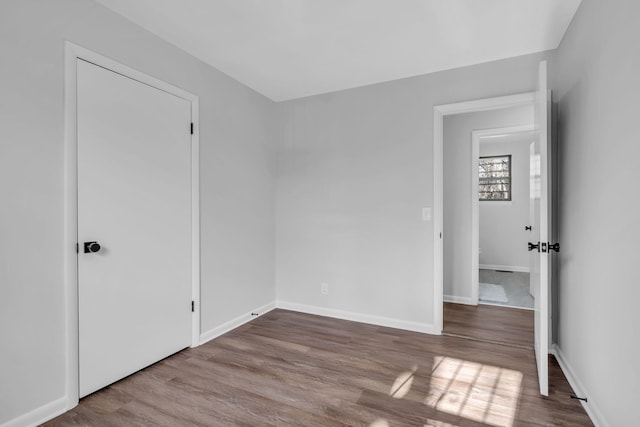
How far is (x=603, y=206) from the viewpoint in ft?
5.46

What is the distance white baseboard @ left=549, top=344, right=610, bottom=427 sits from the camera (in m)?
1.70

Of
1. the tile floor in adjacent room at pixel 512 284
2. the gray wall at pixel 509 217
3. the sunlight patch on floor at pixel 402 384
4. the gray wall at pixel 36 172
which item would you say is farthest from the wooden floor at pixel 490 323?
the gray wall at pixel 36 172

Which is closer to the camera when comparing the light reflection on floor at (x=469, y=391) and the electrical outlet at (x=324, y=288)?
the light reflection on floor at (x=469, y=391)

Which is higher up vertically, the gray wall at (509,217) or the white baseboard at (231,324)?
the gray wall at (509,217)

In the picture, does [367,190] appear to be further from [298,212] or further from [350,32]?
[350,32]

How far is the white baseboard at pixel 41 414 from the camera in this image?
168 centimetres

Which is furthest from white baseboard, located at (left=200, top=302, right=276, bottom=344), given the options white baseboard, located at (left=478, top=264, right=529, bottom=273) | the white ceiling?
white baseboard, located at (left=478, top=264, right=529, bottom=273)

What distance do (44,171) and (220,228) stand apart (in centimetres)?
143

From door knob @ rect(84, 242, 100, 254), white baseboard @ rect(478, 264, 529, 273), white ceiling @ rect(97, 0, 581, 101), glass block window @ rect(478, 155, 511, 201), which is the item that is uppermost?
white ceiling @ rect(97, 0, 581, 101)

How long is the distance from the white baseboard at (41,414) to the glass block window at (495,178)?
21.1 feet

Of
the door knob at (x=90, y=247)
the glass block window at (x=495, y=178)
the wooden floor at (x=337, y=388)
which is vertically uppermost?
the glass block window at (x=495, y=178)

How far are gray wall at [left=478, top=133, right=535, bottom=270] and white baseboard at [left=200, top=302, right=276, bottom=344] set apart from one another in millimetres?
4529

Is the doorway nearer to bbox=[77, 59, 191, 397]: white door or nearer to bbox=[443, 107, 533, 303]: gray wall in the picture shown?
bbox=[443, 107, 533, 303]: gray wall

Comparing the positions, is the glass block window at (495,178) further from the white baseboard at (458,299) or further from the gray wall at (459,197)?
the white baseboard at (458,299)
